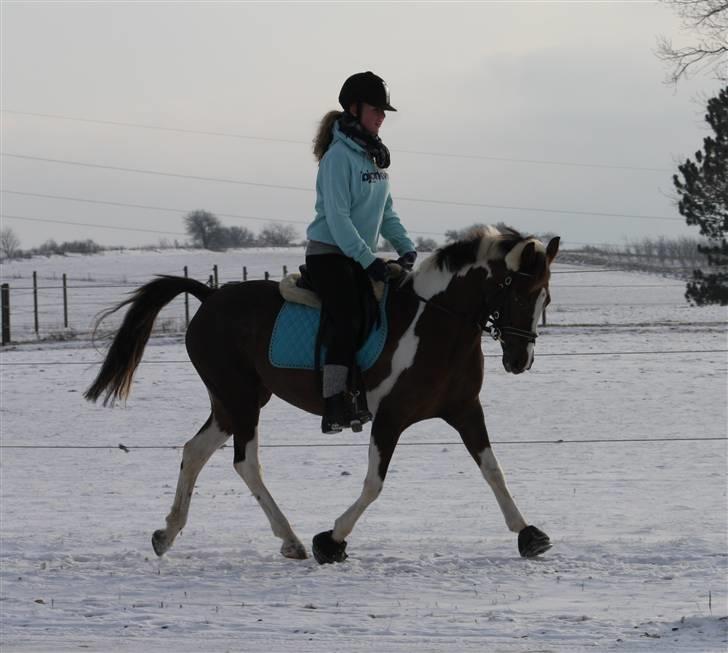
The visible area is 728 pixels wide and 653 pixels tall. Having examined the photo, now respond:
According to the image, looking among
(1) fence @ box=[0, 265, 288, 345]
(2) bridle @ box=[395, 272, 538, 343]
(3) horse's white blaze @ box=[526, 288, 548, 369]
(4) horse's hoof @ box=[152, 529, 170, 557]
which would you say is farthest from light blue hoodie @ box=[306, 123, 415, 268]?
(1) fence @ box=[0, 265, 288, 345]

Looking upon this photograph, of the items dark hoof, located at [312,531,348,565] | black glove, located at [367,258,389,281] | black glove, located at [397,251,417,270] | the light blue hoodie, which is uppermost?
the light blue hoodie

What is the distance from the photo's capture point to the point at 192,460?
24.6 ft

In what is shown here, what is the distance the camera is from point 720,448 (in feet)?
37.6

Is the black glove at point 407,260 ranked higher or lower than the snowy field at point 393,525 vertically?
higher

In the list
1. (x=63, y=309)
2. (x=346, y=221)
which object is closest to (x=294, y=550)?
(x=346, y=221)

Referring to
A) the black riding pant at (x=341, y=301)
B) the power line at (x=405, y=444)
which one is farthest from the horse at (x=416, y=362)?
the power line at (x=405, y=444)

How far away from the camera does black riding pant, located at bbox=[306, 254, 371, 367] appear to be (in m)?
6.76

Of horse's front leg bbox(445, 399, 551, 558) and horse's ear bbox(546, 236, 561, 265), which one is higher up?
horse's ear bbox(546, 236, 561, 265)

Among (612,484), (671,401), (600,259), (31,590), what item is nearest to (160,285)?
(31,590)

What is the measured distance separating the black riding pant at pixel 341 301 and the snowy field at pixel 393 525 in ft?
3.92

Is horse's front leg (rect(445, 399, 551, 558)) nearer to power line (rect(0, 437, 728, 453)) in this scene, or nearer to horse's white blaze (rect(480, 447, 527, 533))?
horse's white blaze (rect(480, 447, 527, 533))

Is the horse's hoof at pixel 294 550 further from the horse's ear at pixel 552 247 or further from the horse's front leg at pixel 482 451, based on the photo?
the horse's ear at pixel 552 247

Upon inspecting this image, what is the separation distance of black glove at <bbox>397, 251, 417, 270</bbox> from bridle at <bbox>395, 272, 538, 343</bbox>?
17.6 inches

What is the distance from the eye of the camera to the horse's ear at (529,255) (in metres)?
6.51
